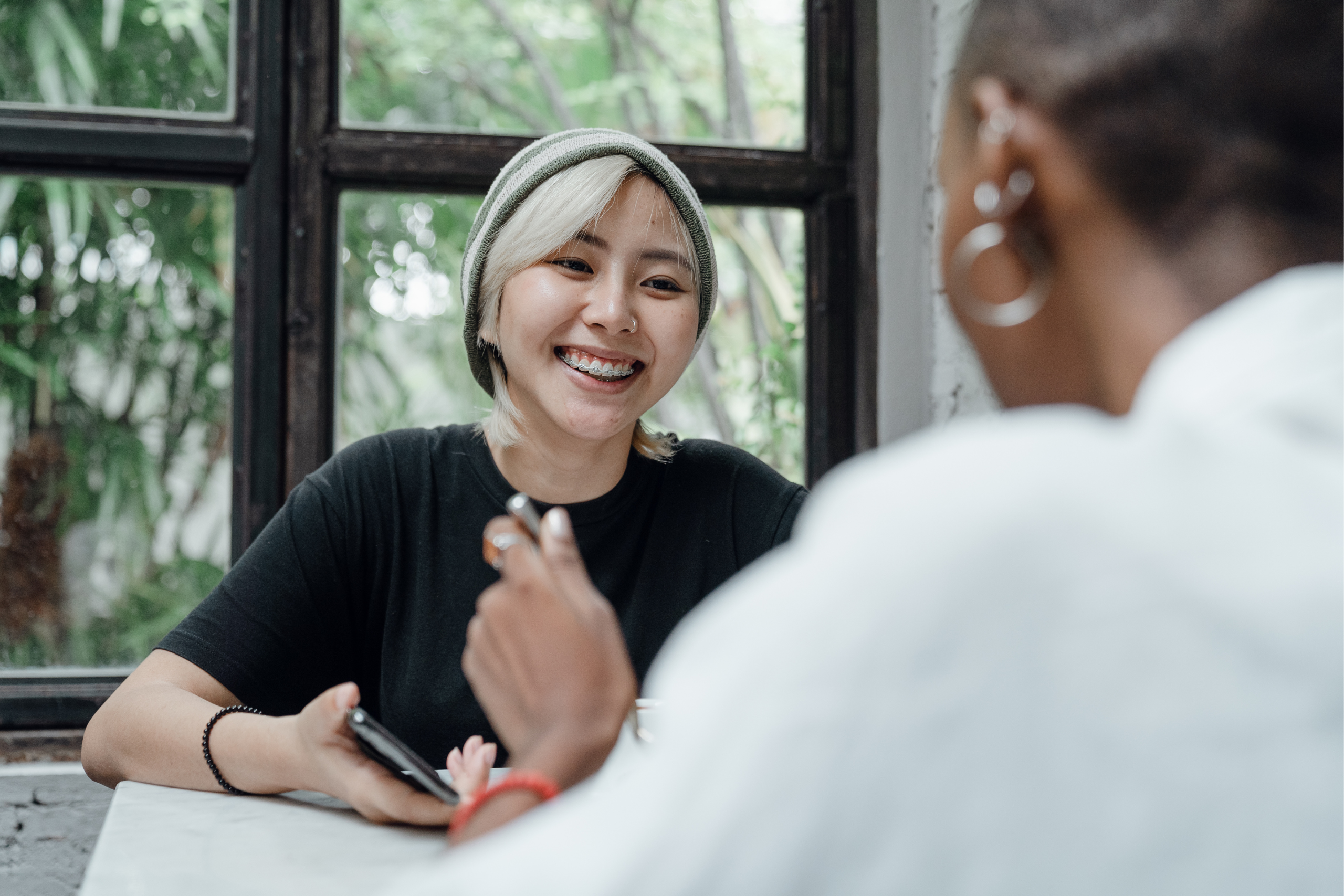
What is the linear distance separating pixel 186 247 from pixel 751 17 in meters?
1.10

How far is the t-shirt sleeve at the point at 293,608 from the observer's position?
1068mm

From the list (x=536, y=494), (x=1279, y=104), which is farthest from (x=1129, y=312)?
(x=536, y=494)

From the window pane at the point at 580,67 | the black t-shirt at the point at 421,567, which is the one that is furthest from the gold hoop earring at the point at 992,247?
the window pane at the point at 580,67

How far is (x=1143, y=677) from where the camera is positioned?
34cm

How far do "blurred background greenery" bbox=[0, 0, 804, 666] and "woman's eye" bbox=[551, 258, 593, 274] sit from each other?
629 millimetres

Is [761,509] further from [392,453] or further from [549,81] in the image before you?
[549,81]

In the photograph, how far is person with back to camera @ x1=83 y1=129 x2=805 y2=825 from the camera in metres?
1.14

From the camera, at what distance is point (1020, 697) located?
336 mm

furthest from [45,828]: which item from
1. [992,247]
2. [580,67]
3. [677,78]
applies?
[992,247]

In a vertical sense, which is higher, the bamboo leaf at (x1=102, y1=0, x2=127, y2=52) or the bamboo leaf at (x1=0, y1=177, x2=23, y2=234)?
the bamboo leaf at (x1=102, y1=0, x2=127, y2=52)

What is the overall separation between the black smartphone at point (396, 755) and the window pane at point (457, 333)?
1080 mm

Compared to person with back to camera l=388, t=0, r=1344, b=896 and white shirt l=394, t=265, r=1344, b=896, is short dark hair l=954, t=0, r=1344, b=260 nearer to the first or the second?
person with back to camera l=388, t=0, r=1344, b=896

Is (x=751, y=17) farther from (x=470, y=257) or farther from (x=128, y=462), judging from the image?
(x=128, y=462)

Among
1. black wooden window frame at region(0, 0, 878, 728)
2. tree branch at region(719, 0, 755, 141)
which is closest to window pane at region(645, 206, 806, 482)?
tree branch at region(719, 0, 755, 141)
